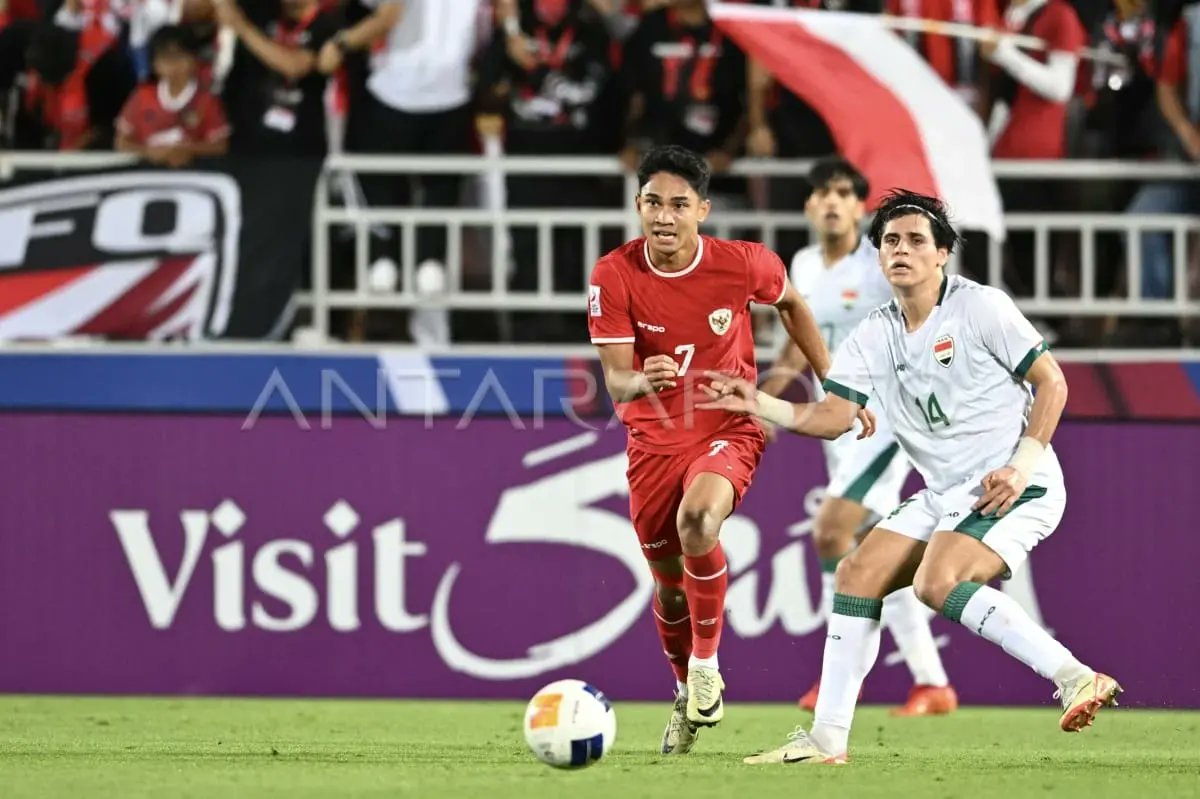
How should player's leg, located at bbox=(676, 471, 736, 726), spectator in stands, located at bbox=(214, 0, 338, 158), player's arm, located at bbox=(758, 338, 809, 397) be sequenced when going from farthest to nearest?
spectator in stands, located at bbox=(214, 0, 338, 158) < player's arm, located at bbox=(758, 338, 809, 397) < player's leg, located at bbox=(676, 471, 736, 726)

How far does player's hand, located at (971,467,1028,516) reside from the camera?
7.86 meters

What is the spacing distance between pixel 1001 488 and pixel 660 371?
1.29 meters

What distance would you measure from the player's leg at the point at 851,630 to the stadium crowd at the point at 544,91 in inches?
187

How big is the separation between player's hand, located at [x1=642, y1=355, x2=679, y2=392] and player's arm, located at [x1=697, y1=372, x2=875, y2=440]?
19 cm

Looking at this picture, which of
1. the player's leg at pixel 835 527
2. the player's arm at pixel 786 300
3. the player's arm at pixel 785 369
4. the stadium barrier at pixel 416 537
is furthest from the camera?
the stadium barrier at pixel 416 537

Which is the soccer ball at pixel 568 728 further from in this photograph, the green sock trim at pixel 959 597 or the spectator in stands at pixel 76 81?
the spectator in stands at pixel 76 81

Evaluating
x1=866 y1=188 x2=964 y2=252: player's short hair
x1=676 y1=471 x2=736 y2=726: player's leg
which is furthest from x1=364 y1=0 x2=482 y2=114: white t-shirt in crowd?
x1=866 y1=188 x2=964 y2=252: player's short hair

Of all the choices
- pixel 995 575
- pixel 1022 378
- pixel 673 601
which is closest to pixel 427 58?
Result: pixel 673 601

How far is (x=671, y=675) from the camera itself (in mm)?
12305

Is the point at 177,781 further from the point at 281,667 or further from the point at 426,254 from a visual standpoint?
the point at 426,254

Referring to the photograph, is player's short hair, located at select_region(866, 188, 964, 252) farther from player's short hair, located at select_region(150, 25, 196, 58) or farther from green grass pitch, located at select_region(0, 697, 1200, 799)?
player's short hair, located at select_region(150, 25, 196, 58)

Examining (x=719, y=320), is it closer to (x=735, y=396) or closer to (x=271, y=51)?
(x=735, y=396)

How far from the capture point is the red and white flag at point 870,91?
12516mm

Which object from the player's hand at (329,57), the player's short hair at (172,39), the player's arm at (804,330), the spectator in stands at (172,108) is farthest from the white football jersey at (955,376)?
the player's short hair at (172,39)
